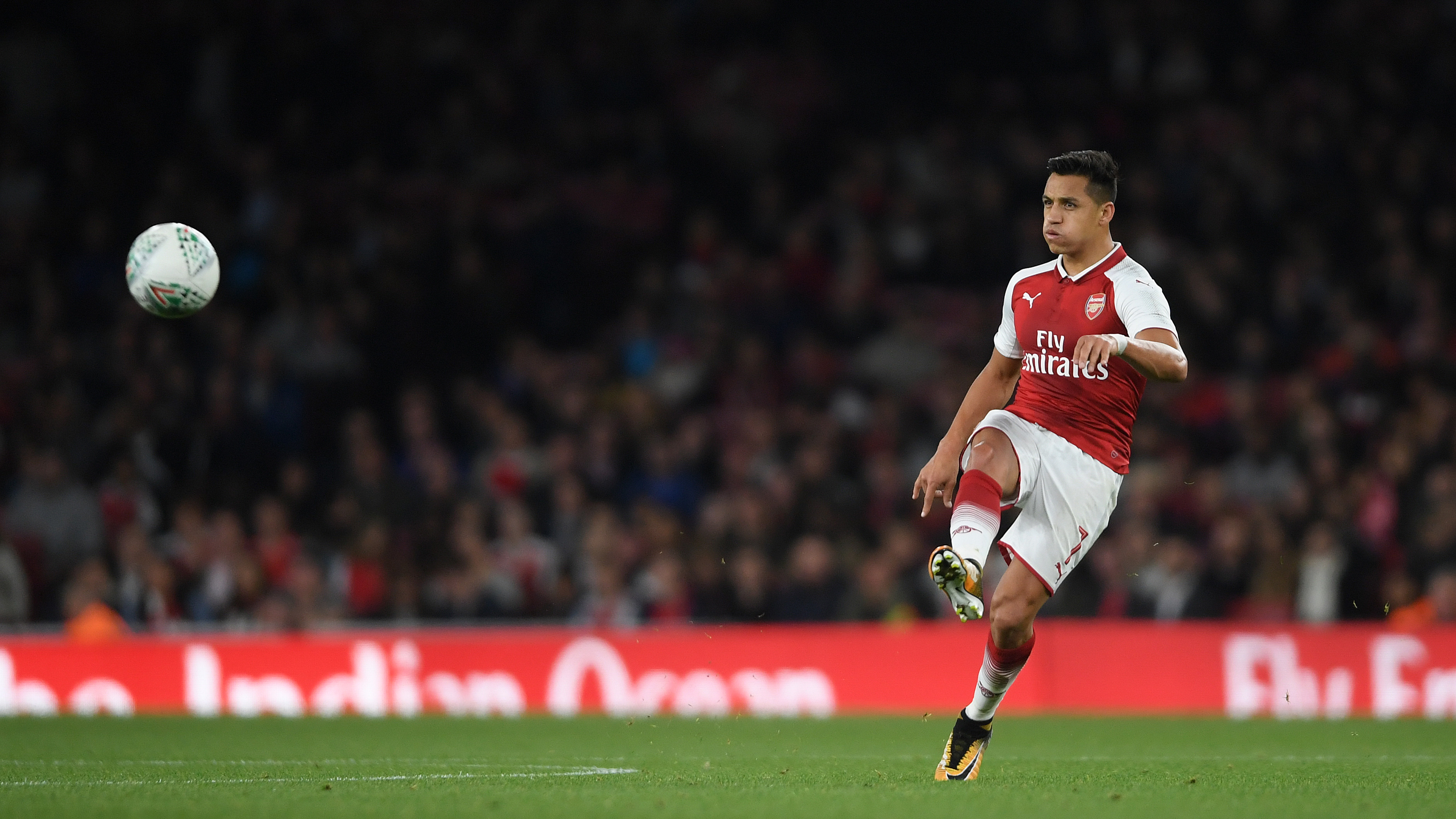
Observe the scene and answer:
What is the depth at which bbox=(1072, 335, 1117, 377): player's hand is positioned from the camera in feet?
19.1

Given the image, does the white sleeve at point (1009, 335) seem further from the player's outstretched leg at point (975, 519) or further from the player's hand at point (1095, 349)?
the player's hand at point (1095, 349)

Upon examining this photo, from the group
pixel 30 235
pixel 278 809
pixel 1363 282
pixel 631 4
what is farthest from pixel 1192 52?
pixel 278 809

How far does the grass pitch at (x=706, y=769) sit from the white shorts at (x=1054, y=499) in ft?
2.67

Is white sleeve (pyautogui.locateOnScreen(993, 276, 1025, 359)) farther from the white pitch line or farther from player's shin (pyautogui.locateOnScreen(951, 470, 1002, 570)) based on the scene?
the white pitch line

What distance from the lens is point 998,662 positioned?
6.68 m

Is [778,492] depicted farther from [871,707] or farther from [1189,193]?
[1189,193]

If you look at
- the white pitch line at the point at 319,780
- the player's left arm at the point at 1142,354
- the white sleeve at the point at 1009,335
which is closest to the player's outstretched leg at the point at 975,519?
the white sleeve at the point at 1009,335

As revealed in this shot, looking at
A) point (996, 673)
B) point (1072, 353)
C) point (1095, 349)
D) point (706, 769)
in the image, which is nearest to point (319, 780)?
point (706, 769)

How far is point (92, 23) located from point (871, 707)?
34.1ft

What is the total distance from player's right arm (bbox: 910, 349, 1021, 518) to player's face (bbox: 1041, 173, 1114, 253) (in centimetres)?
50

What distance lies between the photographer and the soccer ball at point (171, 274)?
808cm

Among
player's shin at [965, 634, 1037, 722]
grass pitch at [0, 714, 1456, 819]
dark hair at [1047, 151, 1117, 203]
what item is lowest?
grass pitch at [0, 714, 1456, 819]

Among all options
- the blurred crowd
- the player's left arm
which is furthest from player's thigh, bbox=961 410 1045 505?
the blurred crowd

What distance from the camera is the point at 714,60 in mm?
19047
